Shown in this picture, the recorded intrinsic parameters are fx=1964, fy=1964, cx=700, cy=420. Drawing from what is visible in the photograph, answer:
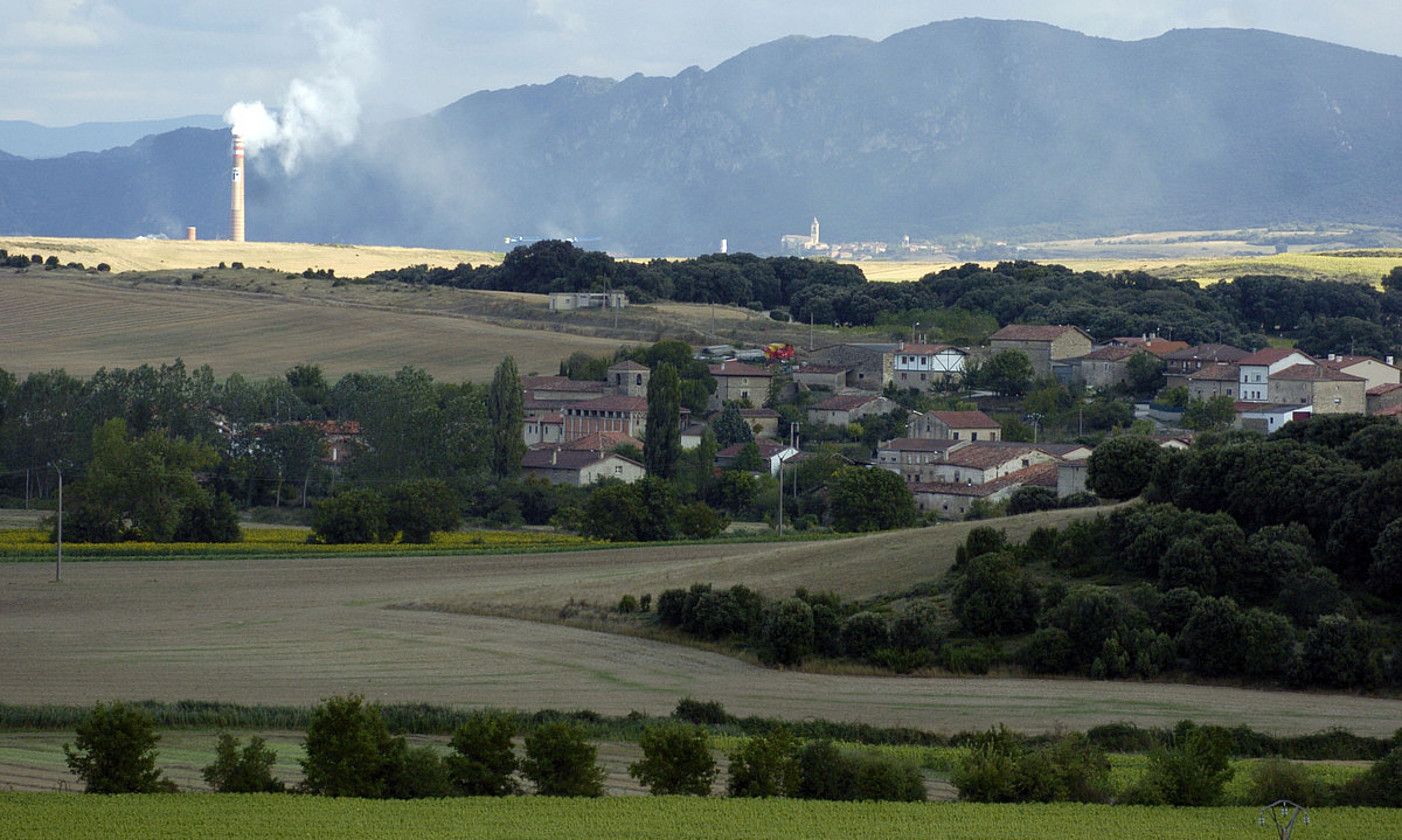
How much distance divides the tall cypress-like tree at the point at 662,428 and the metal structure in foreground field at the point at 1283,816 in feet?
138

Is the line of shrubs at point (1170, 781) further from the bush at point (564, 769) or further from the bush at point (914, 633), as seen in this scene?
the bush at point (914, 633)

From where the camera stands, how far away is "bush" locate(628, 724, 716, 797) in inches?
885

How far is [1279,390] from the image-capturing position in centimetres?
7631

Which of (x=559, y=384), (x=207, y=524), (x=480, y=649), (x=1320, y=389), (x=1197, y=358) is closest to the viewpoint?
(x=480, y=649)

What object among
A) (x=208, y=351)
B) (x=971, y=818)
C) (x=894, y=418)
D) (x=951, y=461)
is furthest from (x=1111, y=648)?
(x=208, y=351)

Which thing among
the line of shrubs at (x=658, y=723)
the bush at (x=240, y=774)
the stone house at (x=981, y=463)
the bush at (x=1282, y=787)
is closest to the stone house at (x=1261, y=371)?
the stone house at (x=981, y=463)

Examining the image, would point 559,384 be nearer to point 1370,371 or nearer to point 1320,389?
point 1320,389

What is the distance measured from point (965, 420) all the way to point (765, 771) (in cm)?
4768

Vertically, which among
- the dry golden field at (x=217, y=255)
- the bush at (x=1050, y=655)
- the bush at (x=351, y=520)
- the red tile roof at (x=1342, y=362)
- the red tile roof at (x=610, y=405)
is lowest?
the bush at (x=1050, y=655)

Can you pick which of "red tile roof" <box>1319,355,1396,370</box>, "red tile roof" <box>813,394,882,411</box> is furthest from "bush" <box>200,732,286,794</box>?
"red tile roof" <box>1319,355,1396,370</box>

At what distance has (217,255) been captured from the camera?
148625 millimetres

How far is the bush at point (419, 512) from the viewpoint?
52188 mm

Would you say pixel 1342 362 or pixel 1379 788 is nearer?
pixel 1379 788

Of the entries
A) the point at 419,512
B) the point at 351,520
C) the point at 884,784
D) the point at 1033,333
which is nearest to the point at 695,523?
the point at 419,512
